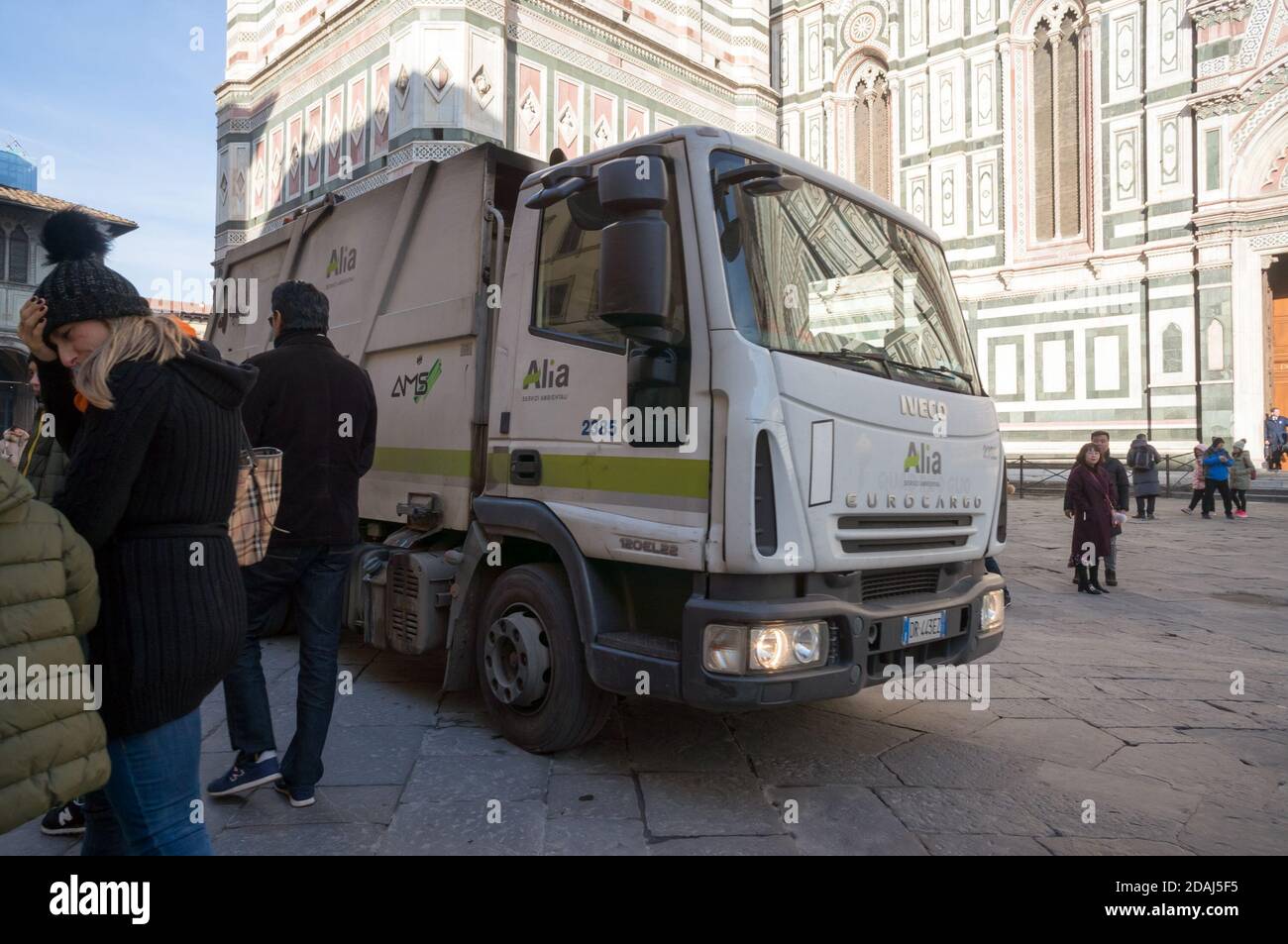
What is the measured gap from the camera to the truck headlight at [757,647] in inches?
121

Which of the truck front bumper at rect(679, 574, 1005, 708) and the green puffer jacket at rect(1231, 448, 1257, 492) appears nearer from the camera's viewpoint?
the truck front bumper at rect(679, 574, 1005, 708)

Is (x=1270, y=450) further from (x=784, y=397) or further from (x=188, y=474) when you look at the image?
(x=188, y=474)

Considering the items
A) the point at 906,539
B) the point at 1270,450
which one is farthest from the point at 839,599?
the point at 1270,450

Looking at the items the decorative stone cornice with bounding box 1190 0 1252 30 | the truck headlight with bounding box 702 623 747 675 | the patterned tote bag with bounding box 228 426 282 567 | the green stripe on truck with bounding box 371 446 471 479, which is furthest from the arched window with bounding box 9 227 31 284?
the decorative stone cornice with bounding box 1190 0 1252 30

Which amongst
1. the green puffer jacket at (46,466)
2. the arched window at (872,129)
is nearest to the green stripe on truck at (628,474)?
the green puffer jacket at (46,466)

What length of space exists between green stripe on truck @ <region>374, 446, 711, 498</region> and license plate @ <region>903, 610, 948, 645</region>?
1.02 meters

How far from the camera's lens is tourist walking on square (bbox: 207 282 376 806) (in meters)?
3.28

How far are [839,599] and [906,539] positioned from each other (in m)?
0.49

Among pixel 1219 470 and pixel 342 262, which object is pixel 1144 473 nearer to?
pixel 1219 470

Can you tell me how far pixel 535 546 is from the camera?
4035 mm

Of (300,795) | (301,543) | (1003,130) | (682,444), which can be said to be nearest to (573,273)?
(682,444)

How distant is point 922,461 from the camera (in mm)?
3604

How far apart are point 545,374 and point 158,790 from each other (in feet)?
7.69

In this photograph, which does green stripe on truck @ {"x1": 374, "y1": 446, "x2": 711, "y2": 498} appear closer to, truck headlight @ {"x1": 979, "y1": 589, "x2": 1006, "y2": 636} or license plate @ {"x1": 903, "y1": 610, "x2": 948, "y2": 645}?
license plate @ {"x1": 903, "y1": 610, "x2": 948, "y2": 645}
